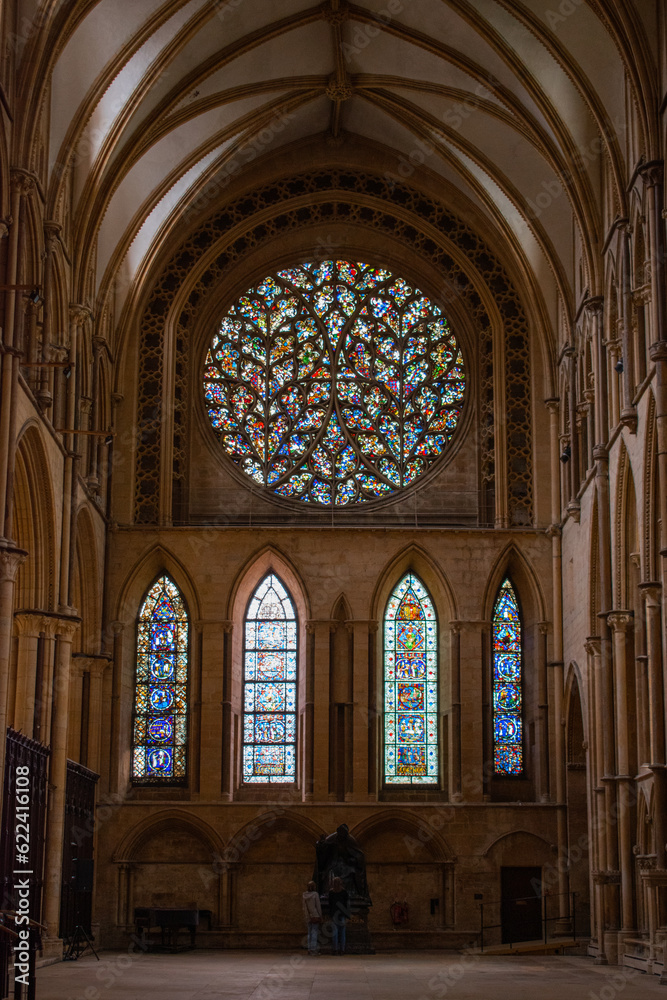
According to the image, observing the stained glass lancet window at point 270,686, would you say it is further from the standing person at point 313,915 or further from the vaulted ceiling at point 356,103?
the vaulted ceiling at point 356,103

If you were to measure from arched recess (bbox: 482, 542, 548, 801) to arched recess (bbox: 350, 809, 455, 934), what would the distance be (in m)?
1.29

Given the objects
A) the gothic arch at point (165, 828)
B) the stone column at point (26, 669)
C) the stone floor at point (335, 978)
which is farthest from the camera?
the gothic arch at point (165, 828)

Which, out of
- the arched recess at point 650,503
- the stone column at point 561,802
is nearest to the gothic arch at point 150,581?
the stone column at point 561,802

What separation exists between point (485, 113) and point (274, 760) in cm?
1114

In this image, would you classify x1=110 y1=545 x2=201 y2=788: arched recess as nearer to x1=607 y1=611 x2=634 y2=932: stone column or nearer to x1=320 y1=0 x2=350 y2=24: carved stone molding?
x1=607 y1=611 x2=634 y2=932: stone column

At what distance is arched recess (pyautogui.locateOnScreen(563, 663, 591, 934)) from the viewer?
22.4 m

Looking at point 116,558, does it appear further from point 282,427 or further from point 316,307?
point 316,307

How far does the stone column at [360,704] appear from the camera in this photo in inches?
915

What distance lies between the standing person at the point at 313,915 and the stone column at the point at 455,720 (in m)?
3.60

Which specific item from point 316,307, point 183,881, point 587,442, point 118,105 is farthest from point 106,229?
point 183,881

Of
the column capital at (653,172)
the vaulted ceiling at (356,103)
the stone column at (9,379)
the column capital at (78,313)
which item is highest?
the vaulted ceiling at (356,103)

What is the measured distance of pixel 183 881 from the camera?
2280 centimetres

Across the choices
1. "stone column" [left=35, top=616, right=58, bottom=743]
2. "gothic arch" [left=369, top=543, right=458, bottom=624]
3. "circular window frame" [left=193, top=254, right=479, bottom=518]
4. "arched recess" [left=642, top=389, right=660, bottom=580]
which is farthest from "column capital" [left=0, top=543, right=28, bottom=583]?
"circular window frame" [left=193, top=254, right=479, bottom=518]

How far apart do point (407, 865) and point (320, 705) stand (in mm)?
2896
